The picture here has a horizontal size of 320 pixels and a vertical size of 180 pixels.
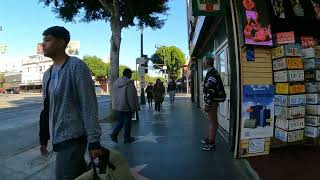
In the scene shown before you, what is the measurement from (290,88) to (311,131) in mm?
887

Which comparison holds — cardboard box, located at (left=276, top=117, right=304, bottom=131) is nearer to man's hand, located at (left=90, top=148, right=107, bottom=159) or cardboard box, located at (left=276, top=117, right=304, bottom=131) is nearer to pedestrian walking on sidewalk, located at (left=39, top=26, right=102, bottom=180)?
pedestrian walking on sidewalk, located at (left=39, top=26, right=102, bottom=180)

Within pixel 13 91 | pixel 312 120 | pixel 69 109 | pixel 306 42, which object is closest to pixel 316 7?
pixel 306 42

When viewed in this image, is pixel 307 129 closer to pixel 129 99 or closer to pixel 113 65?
pixel 129 99

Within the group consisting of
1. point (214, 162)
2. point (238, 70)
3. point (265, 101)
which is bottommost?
point (214, 162)

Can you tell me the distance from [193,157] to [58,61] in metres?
5.20

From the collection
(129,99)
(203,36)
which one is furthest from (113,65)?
(129,99)

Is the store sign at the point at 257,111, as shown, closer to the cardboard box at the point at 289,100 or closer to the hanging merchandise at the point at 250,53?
the cardboard box at the point at 289,100

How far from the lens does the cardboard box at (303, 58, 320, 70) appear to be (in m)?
8.47

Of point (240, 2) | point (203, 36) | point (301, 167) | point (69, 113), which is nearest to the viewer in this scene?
point (69, 113)

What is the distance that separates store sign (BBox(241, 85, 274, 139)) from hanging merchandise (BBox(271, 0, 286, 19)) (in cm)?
122

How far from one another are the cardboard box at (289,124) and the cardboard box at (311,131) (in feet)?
0.52

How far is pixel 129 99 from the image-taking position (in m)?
10.8

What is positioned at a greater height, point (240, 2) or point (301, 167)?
point (240, 2)

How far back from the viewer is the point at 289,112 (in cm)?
821
